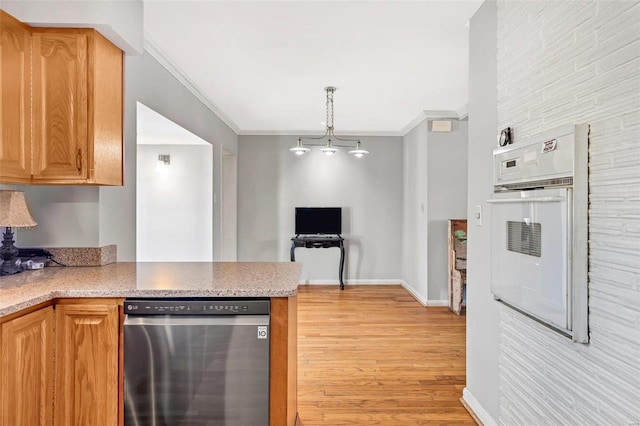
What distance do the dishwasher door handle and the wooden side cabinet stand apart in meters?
0.85

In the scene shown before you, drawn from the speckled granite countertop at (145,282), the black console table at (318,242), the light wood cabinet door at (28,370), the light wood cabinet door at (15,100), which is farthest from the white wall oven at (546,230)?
the black console table at (318,242)

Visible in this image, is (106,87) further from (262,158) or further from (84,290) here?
(262,158)

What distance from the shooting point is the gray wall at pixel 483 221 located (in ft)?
7.73

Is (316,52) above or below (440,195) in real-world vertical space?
above

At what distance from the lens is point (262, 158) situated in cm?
668

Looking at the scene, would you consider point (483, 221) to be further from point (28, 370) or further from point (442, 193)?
point (442, 193)

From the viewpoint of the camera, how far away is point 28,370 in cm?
172

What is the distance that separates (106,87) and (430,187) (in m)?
4.08

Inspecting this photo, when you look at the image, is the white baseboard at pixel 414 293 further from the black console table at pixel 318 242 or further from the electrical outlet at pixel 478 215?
the electrical outlet at pixel 478 215

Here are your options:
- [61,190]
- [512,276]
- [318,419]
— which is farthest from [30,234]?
[512,276]

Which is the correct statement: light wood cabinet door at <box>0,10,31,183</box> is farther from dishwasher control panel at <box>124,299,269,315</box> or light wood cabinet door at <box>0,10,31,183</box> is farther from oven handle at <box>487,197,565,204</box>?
oven handle at <box>487,197,565,204</box>

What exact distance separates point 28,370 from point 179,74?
2.76 meters

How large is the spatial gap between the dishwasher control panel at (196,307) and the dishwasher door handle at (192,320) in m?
0.02

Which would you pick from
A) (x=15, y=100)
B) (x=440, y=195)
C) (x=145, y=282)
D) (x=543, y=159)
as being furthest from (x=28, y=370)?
(x=440, y=195)
